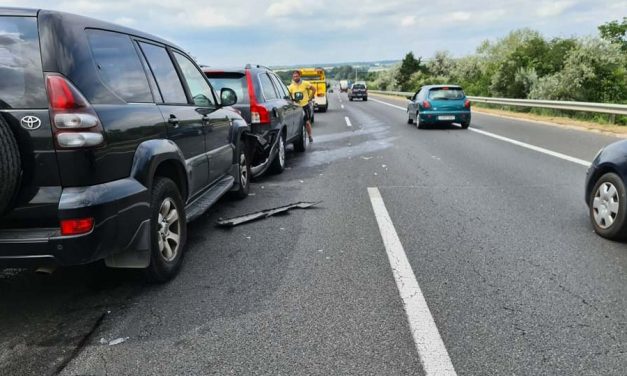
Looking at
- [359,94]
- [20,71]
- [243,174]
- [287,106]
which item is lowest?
[359,94]

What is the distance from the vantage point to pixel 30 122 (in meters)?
2.91

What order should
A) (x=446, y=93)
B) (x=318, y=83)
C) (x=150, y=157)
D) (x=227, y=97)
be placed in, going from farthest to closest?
(x=318, y=83) < (x=446, y=93) < (x=227, y=97) < (x=150, y=157)

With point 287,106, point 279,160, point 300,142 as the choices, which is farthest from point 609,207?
point 300,142

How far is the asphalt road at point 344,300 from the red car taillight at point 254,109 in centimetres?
159

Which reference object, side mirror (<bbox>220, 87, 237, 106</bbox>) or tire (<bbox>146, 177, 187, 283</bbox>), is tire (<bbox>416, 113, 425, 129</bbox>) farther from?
tire (<bbox>146, 177, 187, 283</bbox>)

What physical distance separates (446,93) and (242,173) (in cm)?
1146

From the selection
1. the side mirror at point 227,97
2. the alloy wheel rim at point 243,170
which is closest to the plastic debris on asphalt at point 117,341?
the side mirror at point 227,97

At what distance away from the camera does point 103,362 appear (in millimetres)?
2854

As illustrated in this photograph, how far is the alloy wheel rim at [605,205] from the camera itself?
4848 millimetres

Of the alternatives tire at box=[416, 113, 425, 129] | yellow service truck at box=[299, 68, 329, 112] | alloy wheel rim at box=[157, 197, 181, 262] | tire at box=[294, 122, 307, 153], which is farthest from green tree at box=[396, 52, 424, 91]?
alloy wheel rim at box=[157, 197, 181, 262]

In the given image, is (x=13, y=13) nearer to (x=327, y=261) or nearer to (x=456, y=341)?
(x=327, y=261)

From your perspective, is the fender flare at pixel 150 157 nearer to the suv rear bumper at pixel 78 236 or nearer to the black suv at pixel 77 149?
the black suv at pixel 77 149

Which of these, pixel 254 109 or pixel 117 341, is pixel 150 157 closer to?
pixel 117 341

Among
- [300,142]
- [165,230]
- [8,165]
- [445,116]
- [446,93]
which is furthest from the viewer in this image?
[446,93]
